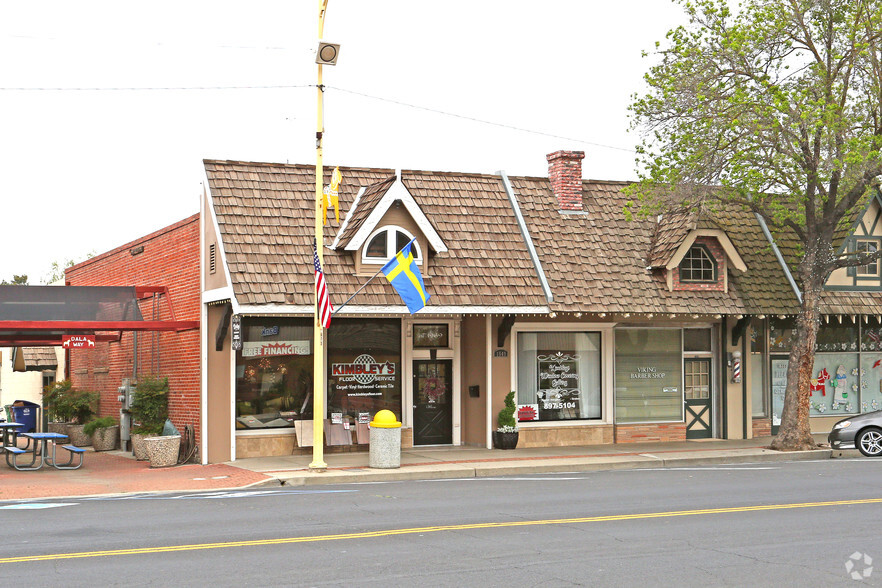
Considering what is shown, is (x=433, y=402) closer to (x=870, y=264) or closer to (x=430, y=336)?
(x=430, y=336)

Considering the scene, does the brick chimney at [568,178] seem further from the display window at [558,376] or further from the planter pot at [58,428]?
the planter pot at [58,428]

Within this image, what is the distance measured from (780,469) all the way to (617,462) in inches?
121

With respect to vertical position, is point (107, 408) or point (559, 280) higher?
point (559, 280)

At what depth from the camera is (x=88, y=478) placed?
1820 cm

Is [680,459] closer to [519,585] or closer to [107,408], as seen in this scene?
[519,585]

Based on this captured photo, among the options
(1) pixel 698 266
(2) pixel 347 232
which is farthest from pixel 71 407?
(1) pixel 698 266

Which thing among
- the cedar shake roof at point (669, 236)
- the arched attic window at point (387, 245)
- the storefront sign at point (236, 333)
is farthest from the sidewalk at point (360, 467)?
the cedar shake roof at point (669, 236)

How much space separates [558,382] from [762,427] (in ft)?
19.3

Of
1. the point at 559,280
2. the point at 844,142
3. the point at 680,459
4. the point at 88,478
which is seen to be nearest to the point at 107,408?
the point at 88,478

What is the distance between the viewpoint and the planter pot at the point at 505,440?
22.0 metres

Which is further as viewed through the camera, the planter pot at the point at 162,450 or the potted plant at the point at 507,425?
the potted plant at the point at 507,425

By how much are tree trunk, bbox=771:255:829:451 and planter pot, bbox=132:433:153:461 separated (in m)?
13.7

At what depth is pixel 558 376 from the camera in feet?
76.4

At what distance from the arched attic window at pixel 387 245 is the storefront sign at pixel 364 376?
228 cm
